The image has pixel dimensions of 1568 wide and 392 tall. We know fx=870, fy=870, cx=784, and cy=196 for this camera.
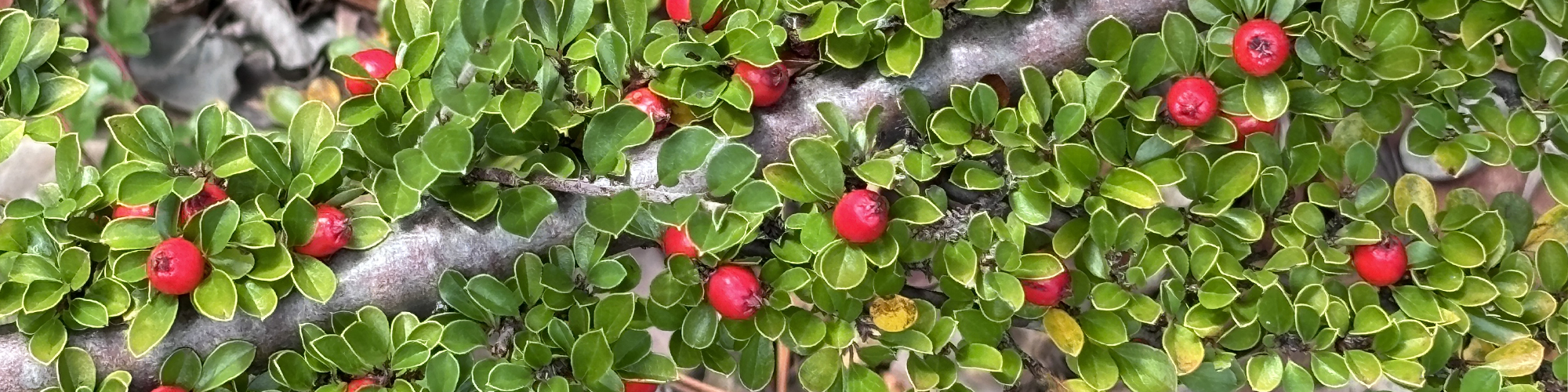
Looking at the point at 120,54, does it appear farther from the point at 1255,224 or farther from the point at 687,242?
the point at 1255,224

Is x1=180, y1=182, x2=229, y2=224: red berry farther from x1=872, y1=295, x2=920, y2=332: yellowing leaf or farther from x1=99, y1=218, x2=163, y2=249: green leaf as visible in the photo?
x1=872, y1=295, x2=920, y2=332: yellowing leaf

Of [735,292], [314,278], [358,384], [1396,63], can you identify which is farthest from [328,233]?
[1396,63]

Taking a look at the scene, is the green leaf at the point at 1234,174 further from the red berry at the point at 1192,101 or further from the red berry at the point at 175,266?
the red berry at the point at 175,266

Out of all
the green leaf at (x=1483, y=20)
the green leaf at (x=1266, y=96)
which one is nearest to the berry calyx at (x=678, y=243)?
the green leaf at (x=1266, y=96)

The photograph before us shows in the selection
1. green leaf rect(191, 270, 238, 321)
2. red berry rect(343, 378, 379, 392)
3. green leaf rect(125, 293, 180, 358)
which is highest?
green leaf rect(191, 270, 238, 321)

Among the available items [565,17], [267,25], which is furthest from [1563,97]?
[267,25]

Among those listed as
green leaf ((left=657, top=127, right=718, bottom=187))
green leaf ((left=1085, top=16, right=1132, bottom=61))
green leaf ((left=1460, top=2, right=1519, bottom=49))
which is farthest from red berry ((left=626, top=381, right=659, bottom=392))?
green leaf ((left=1460, top=2, right=1519, bottom=49))

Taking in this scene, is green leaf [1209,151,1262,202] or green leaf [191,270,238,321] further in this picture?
green leaf [1209,151,1262,202]
